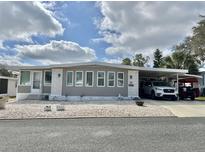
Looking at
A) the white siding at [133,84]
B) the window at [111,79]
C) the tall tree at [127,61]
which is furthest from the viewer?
the tall tree at [127,61]

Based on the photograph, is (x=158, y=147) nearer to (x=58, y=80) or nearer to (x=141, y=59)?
(x=58, y=80)

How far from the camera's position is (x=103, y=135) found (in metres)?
7.43

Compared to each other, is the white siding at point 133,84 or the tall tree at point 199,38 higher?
the tall tree at point 199,38

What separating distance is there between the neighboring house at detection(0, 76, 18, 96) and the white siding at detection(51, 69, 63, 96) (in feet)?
39.9

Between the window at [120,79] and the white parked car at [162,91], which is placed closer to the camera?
the window at [120,79]

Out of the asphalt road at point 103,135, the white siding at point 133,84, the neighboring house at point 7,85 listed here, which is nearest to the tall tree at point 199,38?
the white siding at point 133,84

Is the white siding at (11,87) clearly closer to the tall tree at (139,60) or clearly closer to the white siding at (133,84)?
the white siding at (133,84)

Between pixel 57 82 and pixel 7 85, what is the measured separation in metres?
14.8

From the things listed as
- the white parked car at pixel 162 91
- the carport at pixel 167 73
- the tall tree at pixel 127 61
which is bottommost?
the white parked car at pixel 162 91

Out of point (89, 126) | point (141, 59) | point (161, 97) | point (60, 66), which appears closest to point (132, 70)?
point (161, 97)

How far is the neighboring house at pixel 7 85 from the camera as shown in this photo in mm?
29931

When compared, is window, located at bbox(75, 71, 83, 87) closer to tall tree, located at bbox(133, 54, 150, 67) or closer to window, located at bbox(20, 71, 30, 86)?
window, located at bbox(20, 71, 30, 86)

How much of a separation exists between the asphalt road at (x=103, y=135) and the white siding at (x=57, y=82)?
969 centimetres

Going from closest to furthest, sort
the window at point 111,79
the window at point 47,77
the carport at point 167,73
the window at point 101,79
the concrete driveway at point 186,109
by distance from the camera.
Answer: the concrete driveway at point 186,109 < the window at point 101,79 < the window at point 111,79 < the carport at point 167,73 < the window at point 47,77
